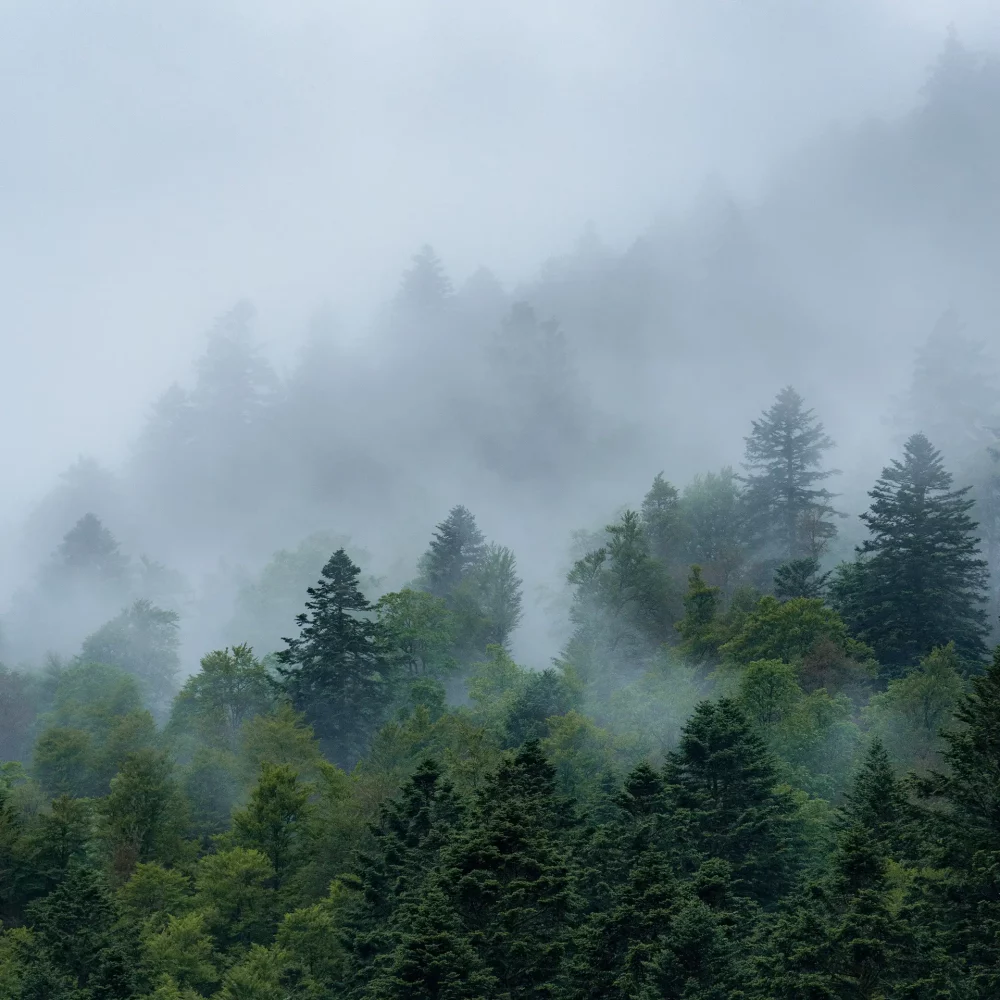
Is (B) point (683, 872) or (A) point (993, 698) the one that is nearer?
(A) point (993, 698)

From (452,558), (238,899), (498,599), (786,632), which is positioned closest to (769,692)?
(786,632)

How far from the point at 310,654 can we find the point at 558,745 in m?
27.7

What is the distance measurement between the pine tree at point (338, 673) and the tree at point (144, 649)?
37.9 meters

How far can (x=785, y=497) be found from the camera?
11606cm

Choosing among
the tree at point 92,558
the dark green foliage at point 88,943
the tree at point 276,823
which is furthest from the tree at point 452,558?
the dark green foliage at point 88,943

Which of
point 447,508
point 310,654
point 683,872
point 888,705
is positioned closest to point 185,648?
point 447,508

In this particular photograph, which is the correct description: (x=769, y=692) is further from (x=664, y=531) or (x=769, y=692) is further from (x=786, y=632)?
(x=664, y=531)

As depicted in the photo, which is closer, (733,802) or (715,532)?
(733,802)

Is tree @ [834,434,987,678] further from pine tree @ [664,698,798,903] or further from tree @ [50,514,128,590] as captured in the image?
tree @ [50,514,128,590]

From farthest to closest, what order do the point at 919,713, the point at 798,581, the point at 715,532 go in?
the point at 715,532
the point at 798,581
the point at 919,713

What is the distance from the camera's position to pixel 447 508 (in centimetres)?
17438

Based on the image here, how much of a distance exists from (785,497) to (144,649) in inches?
2495

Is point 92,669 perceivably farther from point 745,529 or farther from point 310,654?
point 745,529

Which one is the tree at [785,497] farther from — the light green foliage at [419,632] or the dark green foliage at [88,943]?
the dark green foliage at [88,943]
